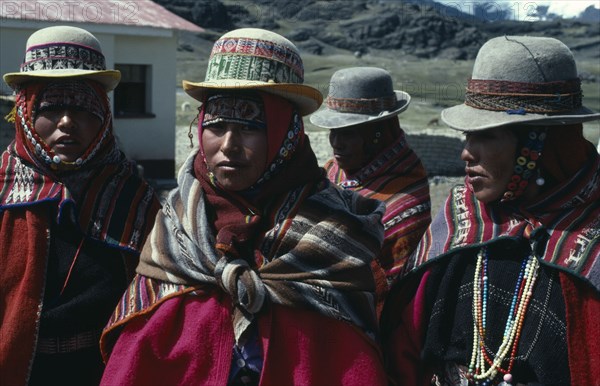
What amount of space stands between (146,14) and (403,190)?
11.8 meters

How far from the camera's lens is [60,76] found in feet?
9.92

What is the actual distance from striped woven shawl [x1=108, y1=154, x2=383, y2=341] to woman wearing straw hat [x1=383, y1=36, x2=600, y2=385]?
0.32m

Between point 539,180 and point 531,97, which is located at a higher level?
point 531,97

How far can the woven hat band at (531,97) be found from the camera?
98.7 inches

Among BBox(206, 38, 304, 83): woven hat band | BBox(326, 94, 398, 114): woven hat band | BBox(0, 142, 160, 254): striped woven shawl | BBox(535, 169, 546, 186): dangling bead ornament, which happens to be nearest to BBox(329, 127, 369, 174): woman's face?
BBox(326, 94, 398, 114): woven hat band

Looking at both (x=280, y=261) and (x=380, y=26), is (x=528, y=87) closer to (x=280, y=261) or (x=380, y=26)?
(x=280, y=261)

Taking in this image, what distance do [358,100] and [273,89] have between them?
223 centimetres

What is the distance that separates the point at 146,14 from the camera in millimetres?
15219

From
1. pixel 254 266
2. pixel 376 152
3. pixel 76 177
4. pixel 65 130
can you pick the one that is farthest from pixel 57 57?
pixel 376 152

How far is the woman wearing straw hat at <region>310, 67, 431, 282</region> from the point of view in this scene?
4375 millimetres

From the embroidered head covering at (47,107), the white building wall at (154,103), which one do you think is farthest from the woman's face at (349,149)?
the white building wall at (154,103)

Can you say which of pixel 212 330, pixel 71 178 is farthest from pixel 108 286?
pixel 212 330

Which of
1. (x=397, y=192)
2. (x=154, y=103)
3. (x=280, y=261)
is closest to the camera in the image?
(x=280, y=261)

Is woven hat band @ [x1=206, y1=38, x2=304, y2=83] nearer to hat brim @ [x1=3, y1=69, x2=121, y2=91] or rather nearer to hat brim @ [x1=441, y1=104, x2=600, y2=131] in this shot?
hat brim @ [x1=441, y1=104, x2=600, y2=131]
